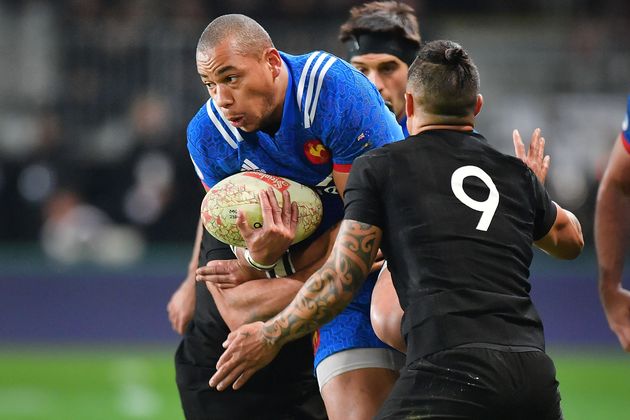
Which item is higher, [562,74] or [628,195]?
[628,195]

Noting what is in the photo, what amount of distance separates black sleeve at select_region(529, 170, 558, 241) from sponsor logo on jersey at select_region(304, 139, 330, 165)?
0.97 metres

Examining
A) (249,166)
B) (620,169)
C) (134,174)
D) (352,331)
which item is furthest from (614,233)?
(134,174)

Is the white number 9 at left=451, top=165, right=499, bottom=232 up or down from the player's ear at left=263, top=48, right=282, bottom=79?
down

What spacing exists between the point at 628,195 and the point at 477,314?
6.33 ft

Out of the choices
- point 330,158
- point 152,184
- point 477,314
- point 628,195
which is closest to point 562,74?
point 152,184

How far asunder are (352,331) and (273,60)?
1.17 m

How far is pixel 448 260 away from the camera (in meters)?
3.82

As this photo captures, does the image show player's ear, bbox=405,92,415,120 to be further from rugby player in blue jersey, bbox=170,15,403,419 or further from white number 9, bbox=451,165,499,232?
rugby player in blue jersey, bbox=170,15,403,419

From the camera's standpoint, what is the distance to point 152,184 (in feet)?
40.6

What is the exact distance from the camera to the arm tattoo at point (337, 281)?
12.8ft

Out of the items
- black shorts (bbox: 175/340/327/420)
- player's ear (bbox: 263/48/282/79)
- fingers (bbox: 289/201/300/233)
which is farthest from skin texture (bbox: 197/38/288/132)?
black shorts (bbox: 175/340/327/420)

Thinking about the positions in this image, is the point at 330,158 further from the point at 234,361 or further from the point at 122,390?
the point at 122,390

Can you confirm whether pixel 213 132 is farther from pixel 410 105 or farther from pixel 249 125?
pixel 410 105

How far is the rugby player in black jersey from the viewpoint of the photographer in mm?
3744
